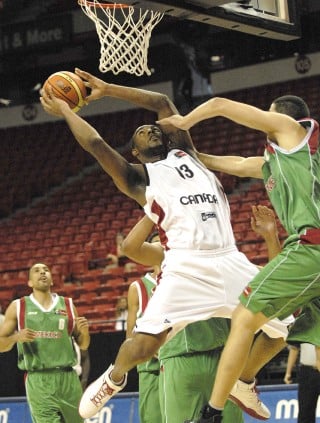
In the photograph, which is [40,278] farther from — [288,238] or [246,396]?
[288,238]

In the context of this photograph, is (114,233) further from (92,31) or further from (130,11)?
(130,11)

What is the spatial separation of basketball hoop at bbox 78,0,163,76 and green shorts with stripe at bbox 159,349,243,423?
7.30 feet

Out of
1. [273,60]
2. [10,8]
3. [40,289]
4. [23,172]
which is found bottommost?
[40,289]

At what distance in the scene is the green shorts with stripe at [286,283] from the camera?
486 cm

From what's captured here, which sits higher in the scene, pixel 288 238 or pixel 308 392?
pixel 288 238

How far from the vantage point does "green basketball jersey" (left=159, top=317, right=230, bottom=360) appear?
5652mm

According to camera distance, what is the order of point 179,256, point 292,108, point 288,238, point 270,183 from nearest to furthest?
1. point 288,238
2. point 270,183
3. point 292,108
4. point 179,256

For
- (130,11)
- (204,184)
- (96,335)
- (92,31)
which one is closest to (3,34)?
(92,31)

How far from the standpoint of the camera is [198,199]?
18.3 ft

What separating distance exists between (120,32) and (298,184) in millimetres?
2535

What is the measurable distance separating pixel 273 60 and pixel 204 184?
14.9m

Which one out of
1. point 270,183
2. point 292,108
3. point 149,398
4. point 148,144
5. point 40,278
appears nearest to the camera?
point 270,183

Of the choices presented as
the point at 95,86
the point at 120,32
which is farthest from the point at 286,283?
the point at 120,32

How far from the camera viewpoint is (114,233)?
689 inches
